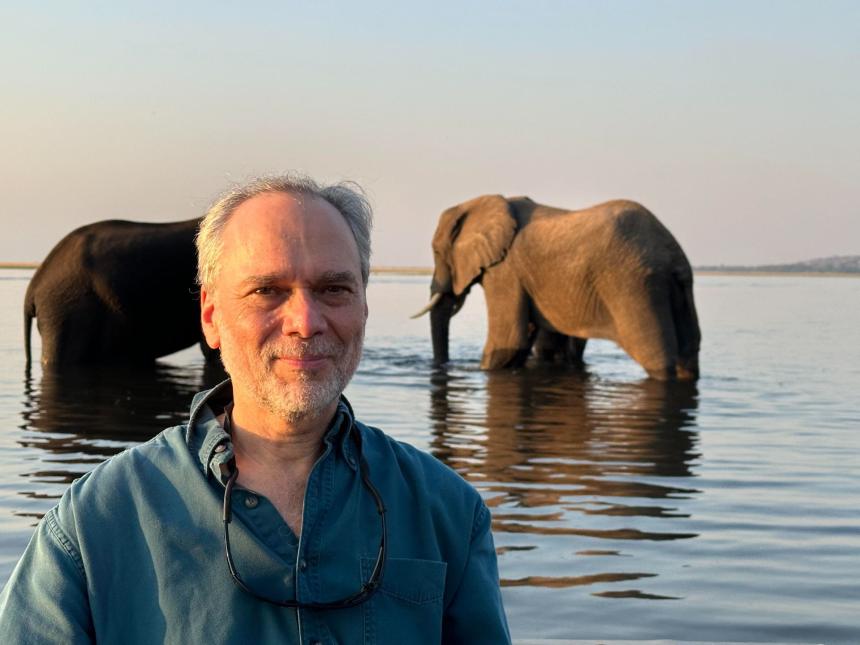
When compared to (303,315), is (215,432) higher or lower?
lower

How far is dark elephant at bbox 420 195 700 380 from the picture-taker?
17.7 m

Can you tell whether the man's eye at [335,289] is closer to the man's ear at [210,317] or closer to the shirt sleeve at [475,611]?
the man's ear at [210,317]

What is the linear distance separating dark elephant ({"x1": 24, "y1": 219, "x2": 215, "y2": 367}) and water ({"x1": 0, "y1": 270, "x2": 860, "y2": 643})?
660 mm

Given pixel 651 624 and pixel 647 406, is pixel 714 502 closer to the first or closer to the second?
pixel 651 624

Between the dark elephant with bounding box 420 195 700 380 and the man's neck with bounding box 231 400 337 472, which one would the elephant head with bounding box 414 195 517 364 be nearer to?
the dark elephant with bounding box 420 195 700 380

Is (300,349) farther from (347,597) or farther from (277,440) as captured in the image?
(347,597)

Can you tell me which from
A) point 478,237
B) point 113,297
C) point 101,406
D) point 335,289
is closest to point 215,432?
point 335,289

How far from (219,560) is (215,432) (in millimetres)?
252

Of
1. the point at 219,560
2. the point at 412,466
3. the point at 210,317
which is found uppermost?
the point at 210,317

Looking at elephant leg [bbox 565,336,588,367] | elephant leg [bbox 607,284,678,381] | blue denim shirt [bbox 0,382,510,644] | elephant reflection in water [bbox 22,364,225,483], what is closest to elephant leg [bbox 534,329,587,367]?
elephant leg [bbox 565,336,588,367]

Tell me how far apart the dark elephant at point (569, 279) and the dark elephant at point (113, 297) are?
4.21 m

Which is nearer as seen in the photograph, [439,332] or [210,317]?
[210,317]

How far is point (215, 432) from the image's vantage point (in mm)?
2777

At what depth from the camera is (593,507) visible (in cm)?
832
